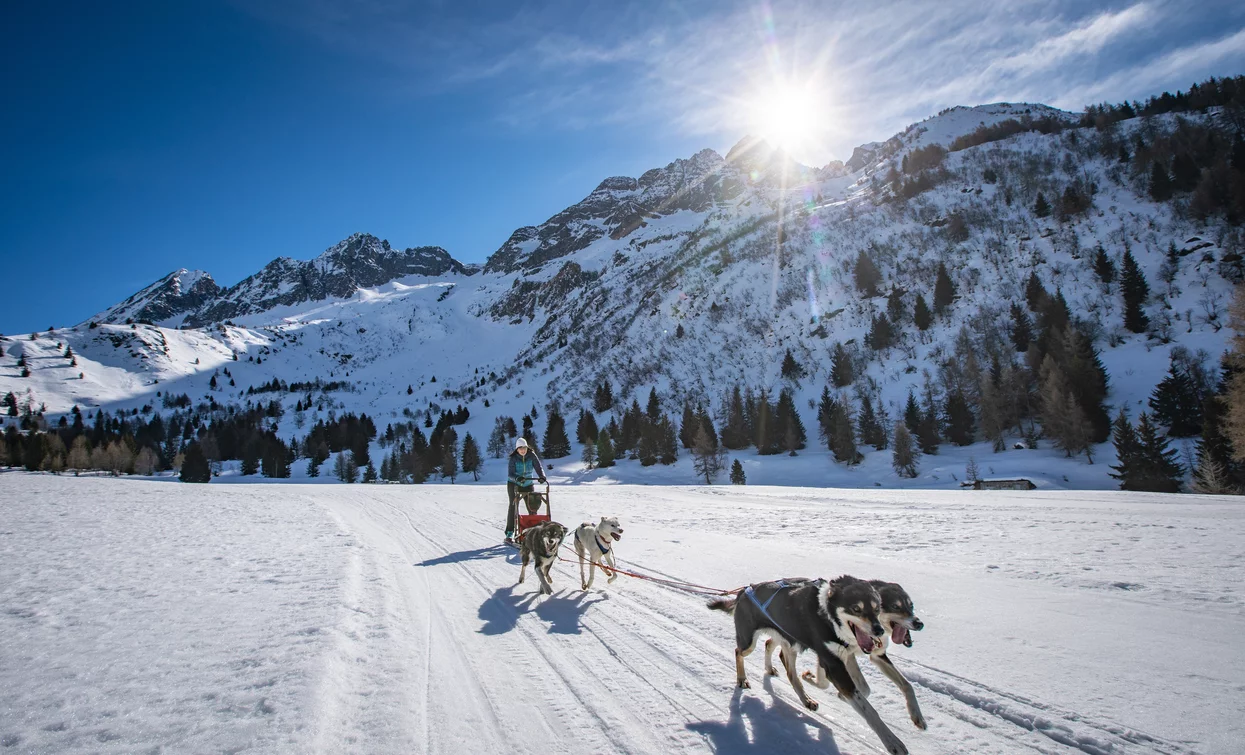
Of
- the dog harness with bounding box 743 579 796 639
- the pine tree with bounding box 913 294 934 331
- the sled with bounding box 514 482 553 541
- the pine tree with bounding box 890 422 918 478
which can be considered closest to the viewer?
the dog harness with bounding box 743 579 796 639

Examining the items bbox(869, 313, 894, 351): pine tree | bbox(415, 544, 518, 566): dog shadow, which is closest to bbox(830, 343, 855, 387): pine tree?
bbox(869, 313, 894, 351): pine tree

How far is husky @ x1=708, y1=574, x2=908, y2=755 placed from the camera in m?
3.18

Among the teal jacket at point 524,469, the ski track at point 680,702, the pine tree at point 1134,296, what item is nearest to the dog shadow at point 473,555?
the teal jacket at point 524,469

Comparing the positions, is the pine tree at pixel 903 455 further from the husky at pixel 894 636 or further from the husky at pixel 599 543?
the husky at pixel 894 636

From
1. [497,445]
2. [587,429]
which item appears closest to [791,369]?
[587,429]

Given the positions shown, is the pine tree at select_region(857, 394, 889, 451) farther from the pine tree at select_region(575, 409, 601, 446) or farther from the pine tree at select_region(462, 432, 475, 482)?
the pine tree at select_region(462, 432, 475, 482)

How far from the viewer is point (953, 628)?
17.0ft

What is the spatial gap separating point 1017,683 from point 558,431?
205ft

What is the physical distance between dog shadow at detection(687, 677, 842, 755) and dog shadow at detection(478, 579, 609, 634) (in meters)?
2.35

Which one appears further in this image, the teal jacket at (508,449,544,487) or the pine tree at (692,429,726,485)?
the pine tree at (692,429,726,485)

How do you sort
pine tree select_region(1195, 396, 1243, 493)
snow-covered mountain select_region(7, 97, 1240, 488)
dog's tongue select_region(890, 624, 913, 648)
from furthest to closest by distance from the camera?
snow-covered mountain select_region(7, 97, 1240, 488)
pine tree select_region(1195, 396, 1243, 493)
dog's tongue select_region(890, 624, 913, 648)

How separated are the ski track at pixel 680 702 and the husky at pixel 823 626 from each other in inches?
13.2

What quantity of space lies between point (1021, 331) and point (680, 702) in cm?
6329

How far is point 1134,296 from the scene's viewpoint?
4694cm
